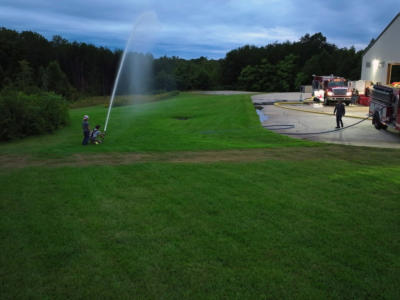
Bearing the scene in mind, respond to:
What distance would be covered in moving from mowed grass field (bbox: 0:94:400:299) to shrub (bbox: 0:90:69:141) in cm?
914

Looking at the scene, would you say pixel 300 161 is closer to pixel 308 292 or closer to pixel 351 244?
pixel 351 244

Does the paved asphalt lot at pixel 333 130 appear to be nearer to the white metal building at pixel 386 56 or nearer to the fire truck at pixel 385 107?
the fire truck at pixel 385 107

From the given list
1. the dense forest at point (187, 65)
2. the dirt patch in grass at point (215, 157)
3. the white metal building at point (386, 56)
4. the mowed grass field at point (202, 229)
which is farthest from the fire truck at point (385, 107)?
the dense forest at point (187, 65)

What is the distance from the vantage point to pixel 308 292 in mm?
4562

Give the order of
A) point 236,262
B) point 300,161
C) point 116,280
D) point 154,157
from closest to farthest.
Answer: point 116,280 → point 236,262 → point 300,161 → point 154,157

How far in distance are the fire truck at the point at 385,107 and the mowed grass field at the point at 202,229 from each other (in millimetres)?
6561

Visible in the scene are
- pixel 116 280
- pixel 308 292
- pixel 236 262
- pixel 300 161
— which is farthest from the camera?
pixel 300 161

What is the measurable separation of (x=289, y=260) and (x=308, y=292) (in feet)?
2.58

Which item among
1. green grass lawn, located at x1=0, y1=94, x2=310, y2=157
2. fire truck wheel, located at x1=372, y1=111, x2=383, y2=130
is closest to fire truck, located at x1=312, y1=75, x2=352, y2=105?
green grass lawn, located at x1=0, y1=94, x2=310, y2=157

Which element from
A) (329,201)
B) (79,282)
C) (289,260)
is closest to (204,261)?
(289,260)

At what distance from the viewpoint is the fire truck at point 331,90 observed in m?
34.2

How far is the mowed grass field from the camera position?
477 centimetres

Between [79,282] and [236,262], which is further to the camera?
[236,262]

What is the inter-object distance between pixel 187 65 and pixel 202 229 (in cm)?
9296
